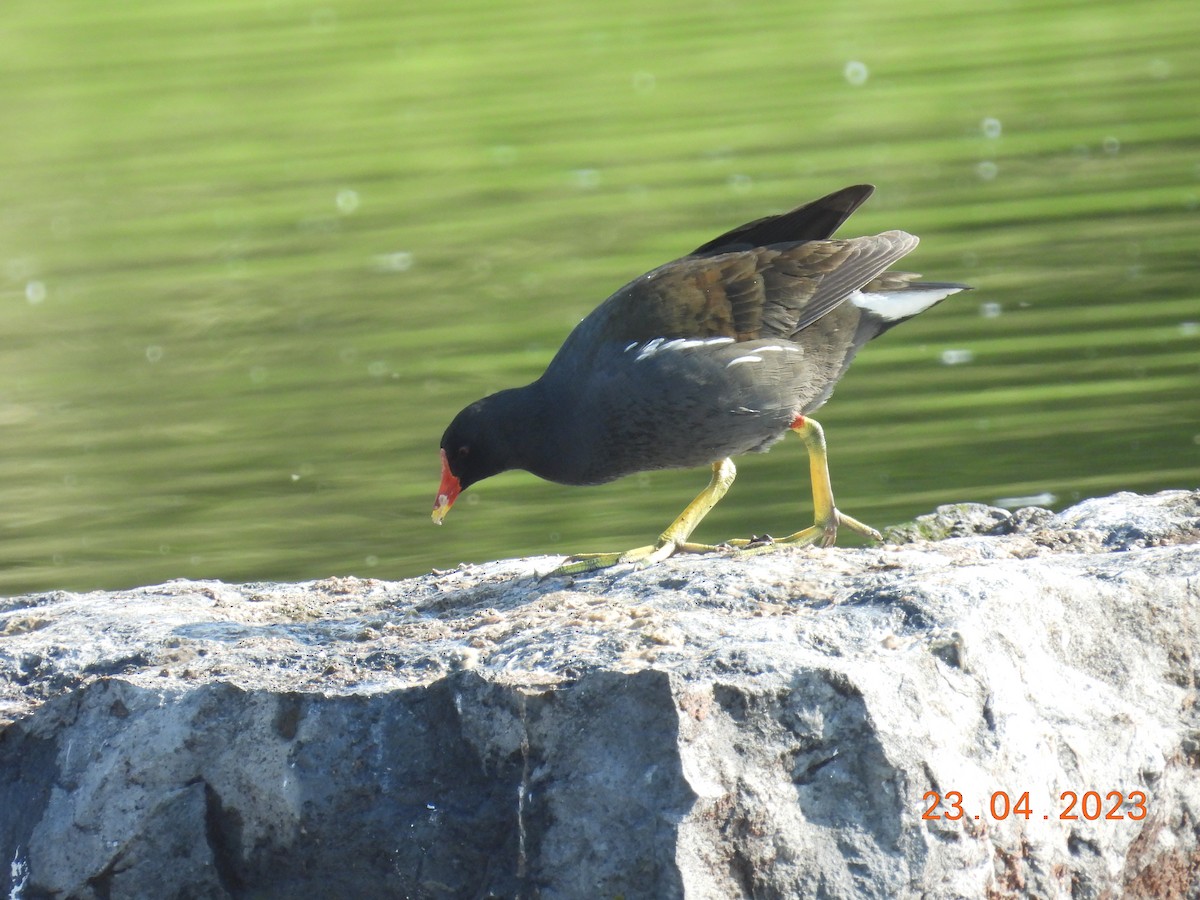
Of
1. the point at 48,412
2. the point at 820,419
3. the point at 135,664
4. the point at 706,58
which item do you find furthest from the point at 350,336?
the point at 706,58

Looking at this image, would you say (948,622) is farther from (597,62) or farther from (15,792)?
(597,62)

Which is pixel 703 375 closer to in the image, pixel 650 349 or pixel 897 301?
pixel 650 349

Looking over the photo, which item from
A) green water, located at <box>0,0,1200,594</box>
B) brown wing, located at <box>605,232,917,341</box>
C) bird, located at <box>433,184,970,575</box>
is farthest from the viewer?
green water, located at <box>0,0,1200,594</box>

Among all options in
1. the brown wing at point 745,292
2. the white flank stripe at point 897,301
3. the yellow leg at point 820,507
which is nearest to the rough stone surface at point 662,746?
the yellow leg at point 820,507

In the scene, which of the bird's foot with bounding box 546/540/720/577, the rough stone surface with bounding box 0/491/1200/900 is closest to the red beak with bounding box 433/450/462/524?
the bird's foot with bounding box 546/540/720/577

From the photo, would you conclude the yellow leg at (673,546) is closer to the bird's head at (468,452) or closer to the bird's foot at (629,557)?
the bird's foot at (629,557)

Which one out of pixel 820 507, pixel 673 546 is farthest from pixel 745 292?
pixel 673 546

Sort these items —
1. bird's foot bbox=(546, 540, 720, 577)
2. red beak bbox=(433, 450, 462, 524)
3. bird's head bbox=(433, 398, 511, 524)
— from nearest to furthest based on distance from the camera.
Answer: bird's foot bbox=(546, 540, 720, 577) → bird's head bbox=(433, 398, 511, 524) → red beak bbox=(433, 450, 462, 524)

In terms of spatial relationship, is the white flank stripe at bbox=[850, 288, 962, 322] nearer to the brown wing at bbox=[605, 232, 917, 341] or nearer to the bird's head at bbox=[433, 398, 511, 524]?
the brown wing at bbox=[605, 232, 917, 341]
